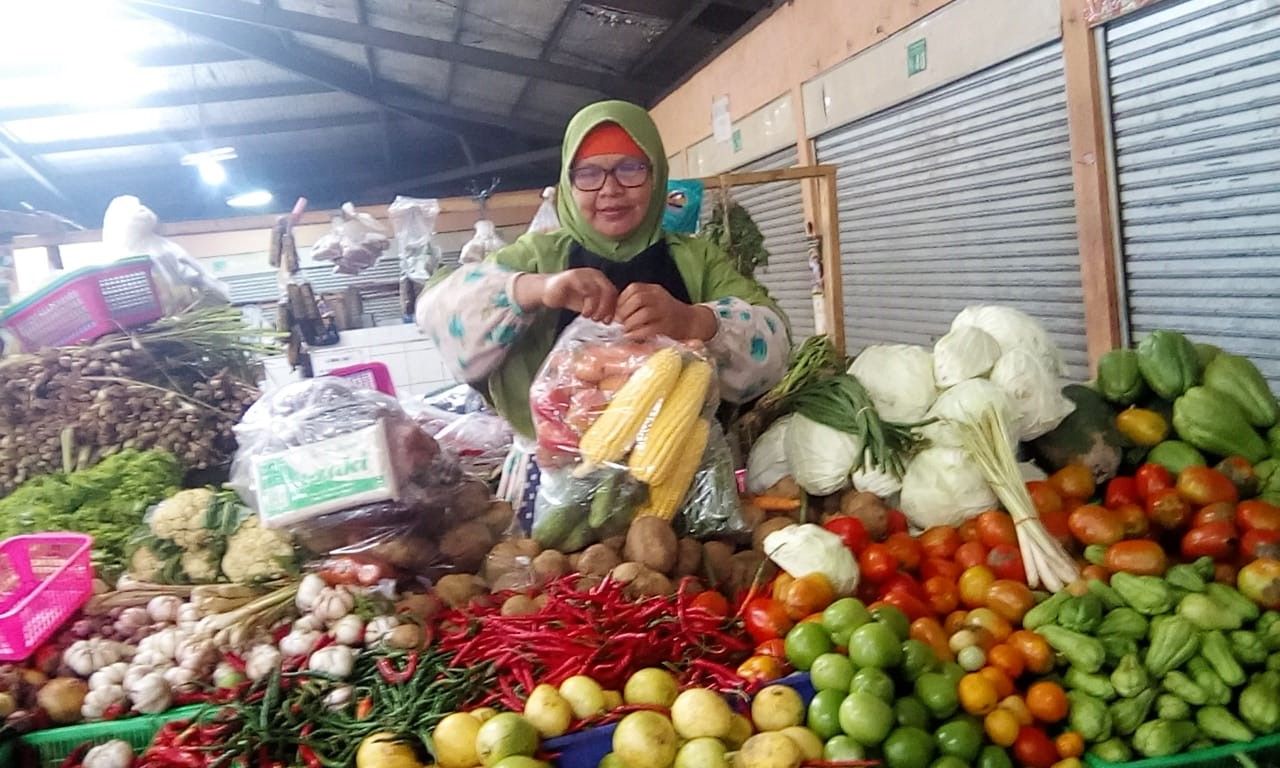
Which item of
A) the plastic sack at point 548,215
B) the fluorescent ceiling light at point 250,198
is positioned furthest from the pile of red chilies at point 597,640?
the fluorescent ceiling light at point 250,198

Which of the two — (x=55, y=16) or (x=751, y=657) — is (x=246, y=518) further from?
(x=55, y=16)

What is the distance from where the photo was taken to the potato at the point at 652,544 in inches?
80.1

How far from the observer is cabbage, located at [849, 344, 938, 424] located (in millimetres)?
2611

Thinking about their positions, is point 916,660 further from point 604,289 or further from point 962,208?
point 962,208

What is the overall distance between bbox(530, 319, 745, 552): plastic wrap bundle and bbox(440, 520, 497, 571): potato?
0.14m

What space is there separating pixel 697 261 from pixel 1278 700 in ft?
5.43

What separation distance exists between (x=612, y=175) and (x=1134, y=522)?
1.57 meters

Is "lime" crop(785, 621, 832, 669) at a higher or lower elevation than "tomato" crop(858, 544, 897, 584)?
lower

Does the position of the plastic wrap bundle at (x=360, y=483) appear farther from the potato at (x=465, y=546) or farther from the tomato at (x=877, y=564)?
the tomato at (x=877, y=564)

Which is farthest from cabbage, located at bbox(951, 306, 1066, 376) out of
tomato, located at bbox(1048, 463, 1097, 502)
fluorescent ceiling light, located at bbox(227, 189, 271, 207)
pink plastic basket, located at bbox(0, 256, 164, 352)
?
fluorescent ceiling light, located at bbox(227, 189, 271, 207)

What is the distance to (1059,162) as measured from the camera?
3.80 metres

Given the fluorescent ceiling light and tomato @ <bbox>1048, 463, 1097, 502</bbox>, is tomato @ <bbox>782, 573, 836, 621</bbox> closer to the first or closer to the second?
tomato @ <bbox>1048, 463, 1097, 502</bbox>

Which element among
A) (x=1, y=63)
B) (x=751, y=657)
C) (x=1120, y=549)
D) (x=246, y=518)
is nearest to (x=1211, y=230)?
(x=1120, y=549)

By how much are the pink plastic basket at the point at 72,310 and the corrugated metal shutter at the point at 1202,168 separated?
3.64 metres
